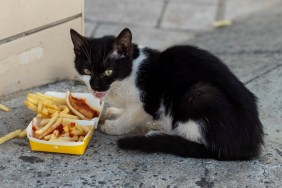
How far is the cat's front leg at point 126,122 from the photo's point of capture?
3.70 meters

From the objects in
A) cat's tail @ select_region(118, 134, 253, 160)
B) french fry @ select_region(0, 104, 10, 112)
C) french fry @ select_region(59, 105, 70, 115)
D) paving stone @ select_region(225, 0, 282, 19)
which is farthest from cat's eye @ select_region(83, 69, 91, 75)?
paving stone @ select_region(225, 0, 282, 19)

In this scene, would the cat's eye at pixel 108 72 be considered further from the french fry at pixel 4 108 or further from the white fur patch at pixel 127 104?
the french fry at pixel 4 108

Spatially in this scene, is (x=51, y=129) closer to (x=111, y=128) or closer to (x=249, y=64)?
(x=111, y=128)

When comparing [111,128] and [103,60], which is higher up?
[103,60]

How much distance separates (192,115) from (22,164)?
123cm

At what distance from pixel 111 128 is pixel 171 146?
59 cm

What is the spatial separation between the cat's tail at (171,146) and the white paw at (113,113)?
0.66 metres

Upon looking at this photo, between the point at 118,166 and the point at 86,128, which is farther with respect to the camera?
the point at 86,128

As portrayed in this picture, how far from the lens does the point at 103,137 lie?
3721 mm

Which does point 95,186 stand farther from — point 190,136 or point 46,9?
point 46,9

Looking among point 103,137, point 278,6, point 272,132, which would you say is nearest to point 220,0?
point 278,6

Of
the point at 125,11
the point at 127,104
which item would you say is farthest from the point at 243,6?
the point at 127,104

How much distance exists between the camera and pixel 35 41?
424 centimetres

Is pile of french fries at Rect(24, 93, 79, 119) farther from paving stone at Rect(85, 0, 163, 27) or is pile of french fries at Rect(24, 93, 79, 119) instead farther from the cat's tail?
→ paving stone at Rect(85, 0, 163, 27)
